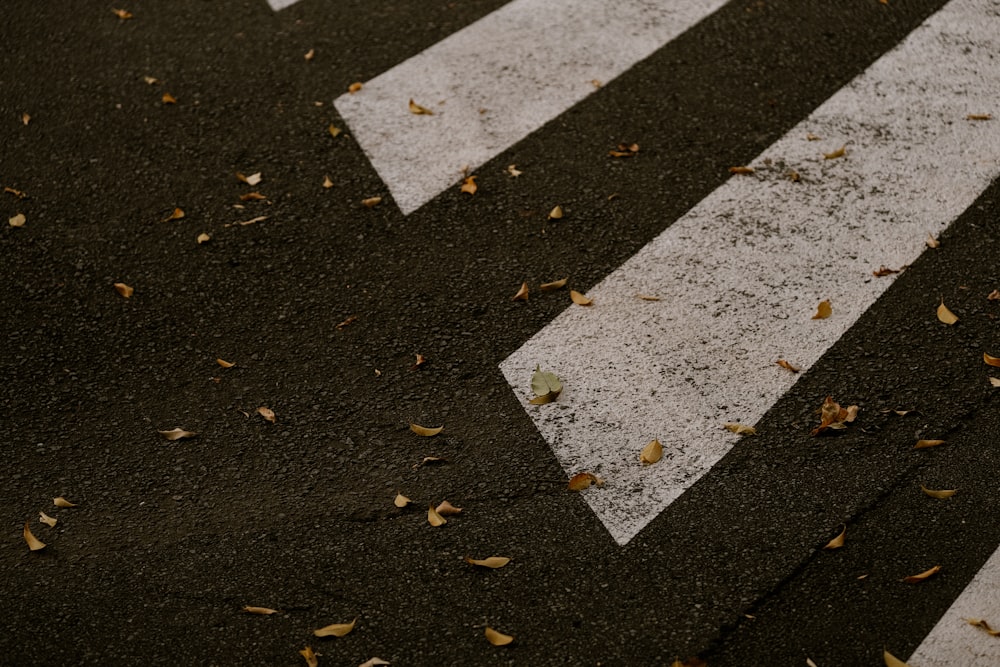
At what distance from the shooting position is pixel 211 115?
4410 mm

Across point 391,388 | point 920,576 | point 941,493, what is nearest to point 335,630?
point 391,388

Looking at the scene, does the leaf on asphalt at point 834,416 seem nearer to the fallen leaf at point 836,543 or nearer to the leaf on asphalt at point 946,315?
the fallen leaf at point 836,543

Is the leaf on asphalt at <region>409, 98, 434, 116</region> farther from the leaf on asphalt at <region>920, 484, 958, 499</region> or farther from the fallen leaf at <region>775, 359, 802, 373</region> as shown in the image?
the leaf on asphalt at <region>920, 484, 958, 499</region>

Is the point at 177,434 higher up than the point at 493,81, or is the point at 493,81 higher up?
the point at 493,81

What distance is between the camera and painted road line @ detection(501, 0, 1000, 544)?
10.6 ft

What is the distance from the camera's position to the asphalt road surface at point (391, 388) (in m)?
2.83

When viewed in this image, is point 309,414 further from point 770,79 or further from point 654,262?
point 770,79

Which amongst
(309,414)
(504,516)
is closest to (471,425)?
(504,516)

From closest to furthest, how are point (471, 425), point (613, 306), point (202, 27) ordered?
point (471, 425) < point (613, 306) < point (202, 27)

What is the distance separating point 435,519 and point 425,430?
36 centimetres

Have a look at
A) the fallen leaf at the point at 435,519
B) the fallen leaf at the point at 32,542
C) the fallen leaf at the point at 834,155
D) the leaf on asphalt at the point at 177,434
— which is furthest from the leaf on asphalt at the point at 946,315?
the fallen leaf at the point at 32,542

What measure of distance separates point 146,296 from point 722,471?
2.43 metres

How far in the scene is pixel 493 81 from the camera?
4590 millimetres

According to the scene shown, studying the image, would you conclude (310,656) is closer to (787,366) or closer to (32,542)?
(32,542)
